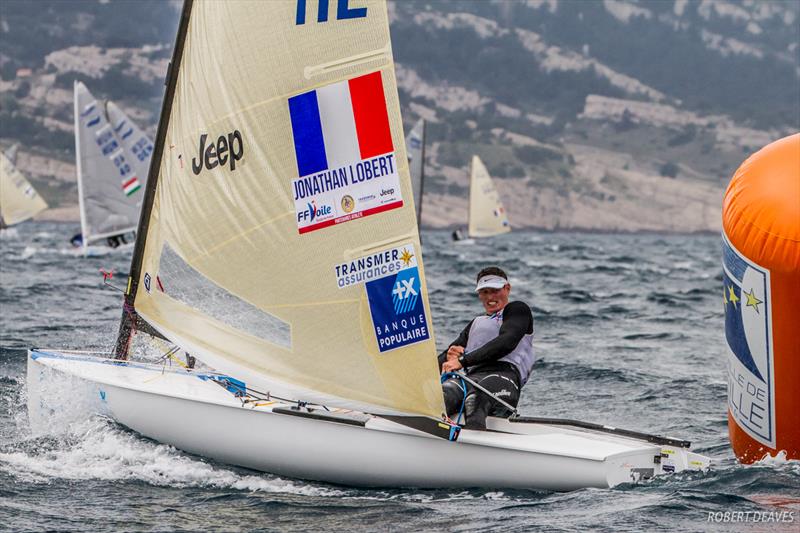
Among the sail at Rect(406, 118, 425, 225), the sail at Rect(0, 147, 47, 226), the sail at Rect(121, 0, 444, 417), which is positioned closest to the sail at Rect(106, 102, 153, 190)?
Answer: the sail at Rect(0, 147, 47, 226)

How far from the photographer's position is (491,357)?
7359mm

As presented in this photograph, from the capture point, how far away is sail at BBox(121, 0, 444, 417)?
692 centimetres

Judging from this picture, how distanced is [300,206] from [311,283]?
47cm

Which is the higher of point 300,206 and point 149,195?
point 149,195

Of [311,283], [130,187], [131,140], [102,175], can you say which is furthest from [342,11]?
[131,140]

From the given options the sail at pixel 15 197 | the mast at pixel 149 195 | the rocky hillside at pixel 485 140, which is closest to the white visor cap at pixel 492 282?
the mast at pixel 149 195

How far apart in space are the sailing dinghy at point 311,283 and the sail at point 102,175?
22.0 meters

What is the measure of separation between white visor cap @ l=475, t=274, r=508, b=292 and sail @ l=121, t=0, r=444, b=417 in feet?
2.45

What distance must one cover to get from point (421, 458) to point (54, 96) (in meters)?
151

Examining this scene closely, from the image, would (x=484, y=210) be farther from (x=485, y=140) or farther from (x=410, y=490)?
(x=485, y=140)

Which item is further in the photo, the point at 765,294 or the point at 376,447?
the point at 376,447

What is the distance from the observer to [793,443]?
6.85 meters

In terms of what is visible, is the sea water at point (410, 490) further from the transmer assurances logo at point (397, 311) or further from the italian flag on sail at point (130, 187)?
the italian flag on sail at point (130, 187)

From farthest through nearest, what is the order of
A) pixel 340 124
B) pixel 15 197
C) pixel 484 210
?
pixel 484 210 → pixel 15 197 → pixel 340 124
